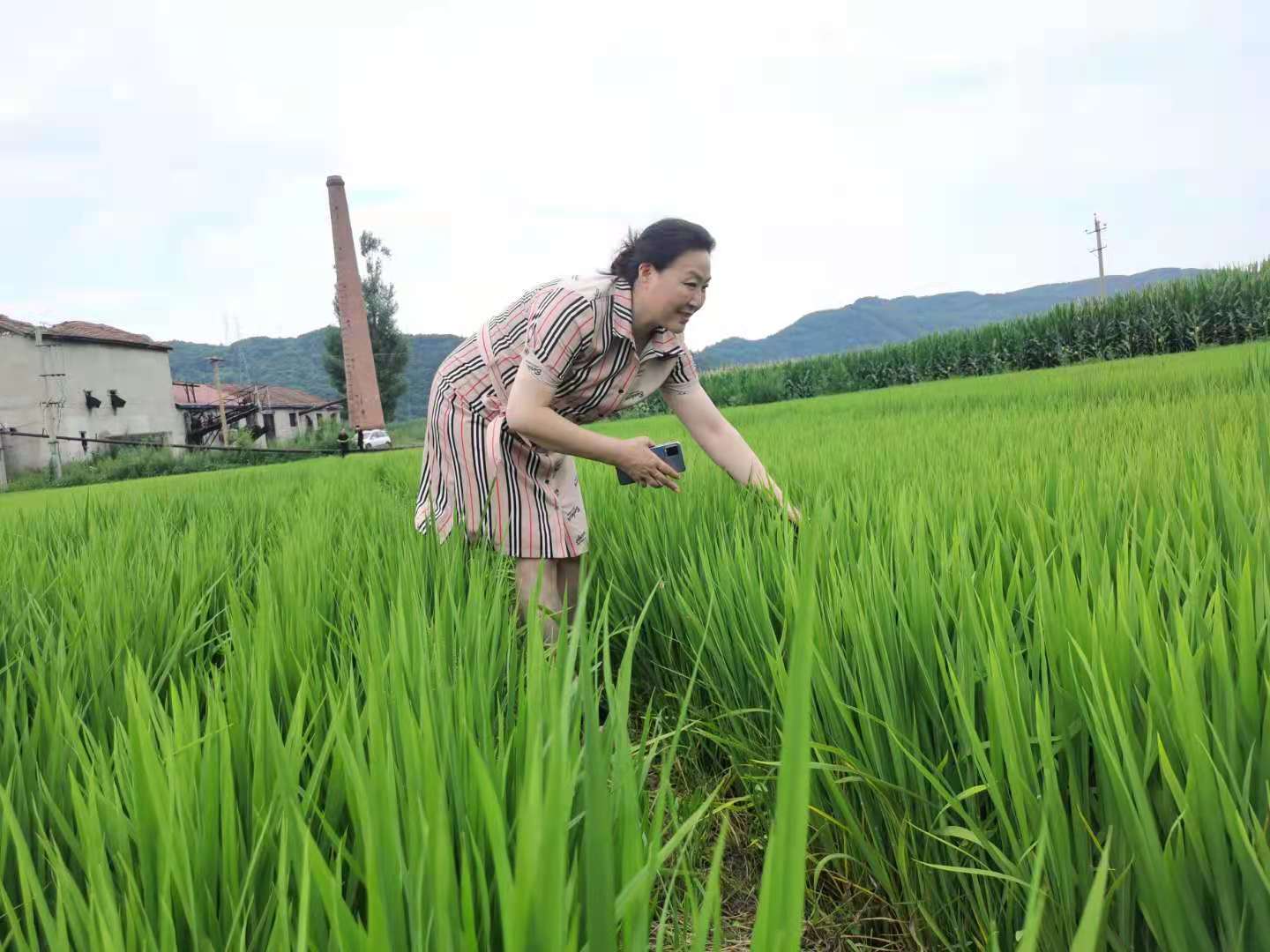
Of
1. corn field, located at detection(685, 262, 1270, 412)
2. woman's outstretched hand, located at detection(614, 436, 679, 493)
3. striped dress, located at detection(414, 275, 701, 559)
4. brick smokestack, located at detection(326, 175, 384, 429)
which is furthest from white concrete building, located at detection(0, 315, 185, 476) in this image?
woman's outstretched hand, located at detection(614, 436, 679, 493)

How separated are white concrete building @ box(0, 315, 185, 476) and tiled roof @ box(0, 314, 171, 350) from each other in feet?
0.11

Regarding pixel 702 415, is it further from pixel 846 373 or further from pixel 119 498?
pixel 846 373

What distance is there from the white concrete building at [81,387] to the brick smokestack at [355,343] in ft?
32.5

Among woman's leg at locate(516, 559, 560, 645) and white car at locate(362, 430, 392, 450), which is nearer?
woman's leg at locate(516, 559, 560, 645)

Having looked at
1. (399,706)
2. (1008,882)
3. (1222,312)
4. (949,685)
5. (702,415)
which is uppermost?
(1222,312)

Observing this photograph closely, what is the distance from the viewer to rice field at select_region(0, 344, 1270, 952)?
1.47 feet

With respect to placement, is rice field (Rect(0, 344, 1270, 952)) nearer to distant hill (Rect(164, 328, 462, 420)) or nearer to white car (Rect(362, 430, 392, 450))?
white car (Rect(362, 430, 392, 450))

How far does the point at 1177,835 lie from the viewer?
61 centimetres

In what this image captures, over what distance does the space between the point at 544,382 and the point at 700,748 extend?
0.87 meters

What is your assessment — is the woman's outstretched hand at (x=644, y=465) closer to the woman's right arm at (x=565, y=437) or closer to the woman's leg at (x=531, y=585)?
the woman's right arm at (x=565, y=437)

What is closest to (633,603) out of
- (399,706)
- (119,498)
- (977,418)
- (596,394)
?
(596,394)

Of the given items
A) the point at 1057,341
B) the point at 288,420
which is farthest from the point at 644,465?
the point at 288,420

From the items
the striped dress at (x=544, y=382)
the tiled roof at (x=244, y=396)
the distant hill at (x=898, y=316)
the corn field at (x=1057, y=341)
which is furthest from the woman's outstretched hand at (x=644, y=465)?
the distant hill at (x=898, y=316)

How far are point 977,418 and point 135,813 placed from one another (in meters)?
4.12
